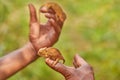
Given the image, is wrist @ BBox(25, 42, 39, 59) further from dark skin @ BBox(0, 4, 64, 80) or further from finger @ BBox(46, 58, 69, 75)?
finger @ BBox(46, 58, 69, 75)

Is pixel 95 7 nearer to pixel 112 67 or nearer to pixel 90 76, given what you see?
pixel 112 67

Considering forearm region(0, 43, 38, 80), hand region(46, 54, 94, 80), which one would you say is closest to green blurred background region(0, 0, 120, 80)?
forearm region(0, 43, 38, 80)

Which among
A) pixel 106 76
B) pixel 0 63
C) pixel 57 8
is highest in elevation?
pixel 57 8

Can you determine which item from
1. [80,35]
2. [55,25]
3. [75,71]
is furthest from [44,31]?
[80,35]

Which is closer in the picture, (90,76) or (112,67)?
(90,76)

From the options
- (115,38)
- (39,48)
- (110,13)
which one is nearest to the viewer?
(39,48)

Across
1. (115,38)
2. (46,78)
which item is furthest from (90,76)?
(115,38)

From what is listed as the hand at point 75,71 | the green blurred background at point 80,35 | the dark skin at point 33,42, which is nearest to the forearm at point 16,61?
the dark skin at point 33,42
